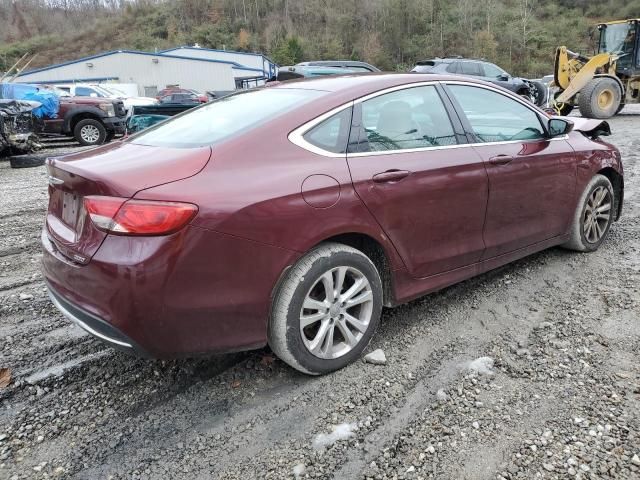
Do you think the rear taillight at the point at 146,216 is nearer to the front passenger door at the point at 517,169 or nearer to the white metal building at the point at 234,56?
the front passenger door at the point at 517,169

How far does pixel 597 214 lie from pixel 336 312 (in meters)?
2.91

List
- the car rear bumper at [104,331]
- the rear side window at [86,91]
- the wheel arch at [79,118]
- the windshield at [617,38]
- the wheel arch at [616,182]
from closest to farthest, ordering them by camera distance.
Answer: the car rear bumper at [104,331]
the wheel arch at [616,182]
the wheel arch at [79,118]
the windshield at [617,38]
the rear side window at [86,91]

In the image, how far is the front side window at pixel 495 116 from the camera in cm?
332

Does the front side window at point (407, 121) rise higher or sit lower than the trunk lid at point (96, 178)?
higher

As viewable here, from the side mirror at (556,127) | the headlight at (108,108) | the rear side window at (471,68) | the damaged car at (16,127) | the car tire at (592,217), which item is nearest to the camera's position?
the side mirror at (556,127)

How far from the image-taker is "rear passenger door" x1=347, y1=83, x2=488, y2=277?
107 inches

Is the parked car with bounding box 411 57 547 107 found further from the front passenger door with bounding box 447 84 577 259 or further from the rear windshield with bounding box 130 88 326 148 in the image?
the rear windshield with bounding box 130 88 326 148

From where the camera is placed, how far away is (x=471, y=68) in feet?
56.4

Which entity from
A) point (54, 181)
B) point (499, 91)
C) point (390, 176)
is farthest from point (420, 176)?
point (54, 181)

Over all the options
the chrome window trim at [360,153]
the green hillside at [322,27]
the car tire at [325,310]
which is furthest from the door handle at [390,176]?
the green hillside at [322,27]

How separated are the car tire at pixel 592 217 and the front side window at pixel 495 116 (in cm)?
76

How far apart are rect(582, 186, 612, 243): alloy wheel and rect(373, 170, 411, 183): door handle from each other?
220 centimetres

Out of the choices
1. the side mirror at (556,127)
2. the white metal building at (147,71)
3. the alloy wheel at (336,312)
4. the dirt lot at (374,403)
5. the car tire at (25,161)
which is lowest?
the dirt lot at (374,403)

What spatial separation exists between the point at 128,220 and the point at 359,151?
1.24 m
